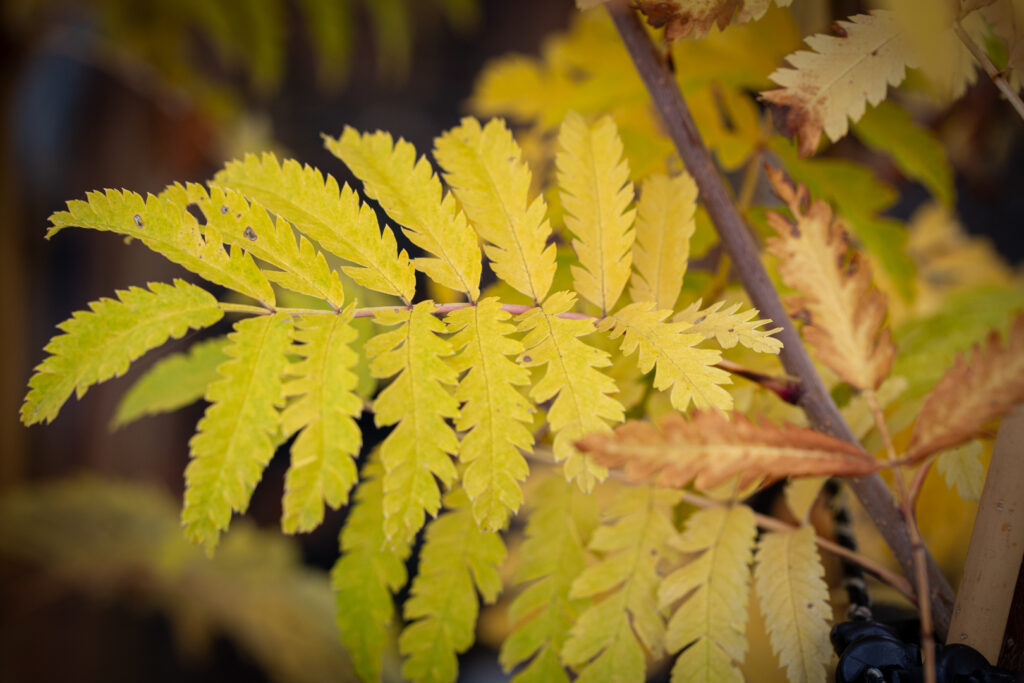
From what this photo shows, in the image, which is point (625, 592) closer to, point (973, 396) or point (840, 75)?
point (973, 396)

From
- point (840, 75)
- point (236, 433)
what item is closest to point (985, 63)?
point (840, 75)

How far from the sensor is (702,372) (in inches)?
12.7

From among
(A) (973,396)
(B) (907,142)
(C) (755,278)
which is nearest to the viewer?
(A) (973,396)

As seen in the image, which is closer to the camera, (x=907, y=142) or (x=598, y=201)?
(x=598, y=201)

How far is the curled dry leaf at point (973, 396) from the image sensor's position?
10.5 inches

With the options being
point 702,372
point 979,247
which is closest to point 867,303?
point 702,372

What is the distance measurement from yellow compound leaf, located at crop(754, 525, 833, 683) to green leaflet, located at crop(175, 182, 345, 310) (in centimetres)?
30

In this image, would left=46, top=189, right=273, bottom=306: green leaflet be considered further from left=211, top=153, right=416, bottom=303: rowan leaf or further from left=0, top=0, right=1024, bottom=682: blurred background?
left=0, top=0, right=1024, bottom=682: blurred background

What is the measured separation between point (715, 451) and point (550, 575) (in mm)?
168

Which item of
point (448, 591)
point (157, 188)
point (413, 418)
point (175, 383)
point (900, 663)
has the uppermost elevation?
point (157, 188)

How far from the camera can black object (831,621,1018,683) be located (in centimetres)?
30

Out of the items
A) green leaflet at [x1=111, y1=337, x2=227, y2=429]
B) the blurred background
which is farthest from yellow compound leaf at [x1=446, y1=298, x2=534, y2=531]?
the blurred background

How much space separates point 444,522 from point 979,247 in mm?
926

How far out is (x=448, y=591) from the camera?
403mm
